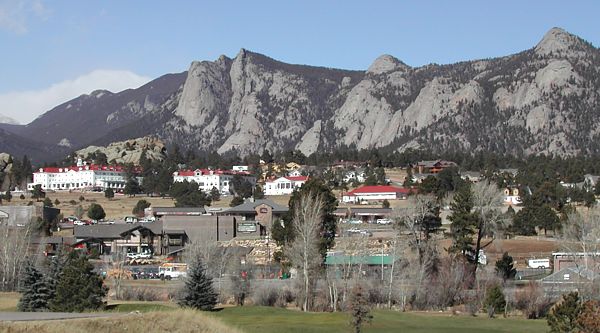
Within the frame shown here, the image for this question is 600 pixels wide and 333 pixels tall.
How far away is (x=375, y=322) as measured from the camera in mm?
48438

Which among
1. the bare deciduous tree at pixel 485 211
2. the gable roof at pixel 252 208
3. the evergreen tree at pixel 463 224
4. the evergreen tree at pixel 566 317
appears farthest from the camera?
the gable roof at pixel 252 208

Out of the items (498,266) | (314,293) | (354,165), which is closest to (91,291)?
(314,293)

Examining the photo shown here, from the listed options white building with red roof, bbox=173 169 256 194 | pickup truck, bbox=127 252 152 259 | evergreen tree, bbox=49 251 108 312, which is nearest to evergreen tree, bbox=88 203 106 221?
pickup truck, bbox=127 252 152 259

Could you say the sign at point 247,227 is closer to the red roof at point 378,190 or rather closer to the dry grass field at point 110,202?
the dry grass field at point 110,202

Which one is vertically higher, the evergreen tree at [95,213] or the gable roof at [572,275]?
the evergreen tree at [95,213]

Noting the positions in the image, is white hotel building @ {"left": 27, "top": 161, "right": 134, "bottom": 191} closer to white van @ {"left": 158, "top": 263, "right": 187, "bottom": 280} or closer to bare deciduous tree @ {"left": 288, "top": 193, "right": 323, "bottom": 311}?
white van @ {"left": 158, "top": 263, "right": 187, "bottom": 280}

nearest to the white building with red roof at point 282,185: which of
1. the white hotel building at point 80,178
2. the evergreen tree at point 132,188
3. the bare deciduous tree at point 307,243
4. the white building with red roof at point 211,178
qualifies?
the white building with red roof at point 211,178

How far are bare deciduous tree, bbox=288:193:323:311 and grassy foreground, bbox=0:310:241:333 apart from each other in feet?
56.5

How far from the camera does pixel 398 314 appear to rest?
54.5 meters

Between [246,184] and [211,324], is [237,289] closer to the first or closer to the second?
[211,324]

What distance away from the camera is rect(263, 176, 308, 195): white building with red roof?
161m

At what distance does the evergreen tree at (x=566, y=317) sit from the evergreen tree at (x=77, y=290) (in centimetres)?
2499

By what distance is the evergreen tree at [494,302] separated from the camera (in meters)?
56.0

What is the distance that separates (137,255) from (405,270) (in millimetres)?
41368
